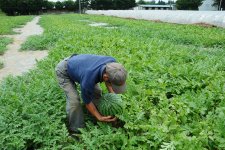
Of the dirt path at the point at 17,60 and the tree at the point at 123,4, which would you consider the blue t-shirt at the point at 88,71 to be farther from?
the tree at the point at 123,4

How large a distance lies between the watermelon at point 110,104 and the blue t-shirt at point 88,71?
0.82 feet

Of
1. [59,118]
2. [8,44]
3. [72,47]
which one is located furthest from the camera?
[8,44]

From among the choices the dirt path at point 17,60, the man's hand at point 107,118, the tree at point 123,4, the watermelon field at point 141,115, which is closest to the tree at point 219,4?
the tree at point 123,4

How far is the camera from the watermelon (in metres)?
4.31

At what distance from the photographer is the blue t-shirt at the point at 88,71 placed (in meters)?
3.92

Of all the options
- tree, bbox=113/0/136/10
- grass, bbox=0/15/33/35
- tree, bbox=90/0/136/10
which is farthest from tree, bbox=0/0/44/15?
grass, bbox=0/15/33/35

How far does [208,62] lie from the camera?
25.1 ft

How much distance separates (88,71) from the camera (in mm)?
3959

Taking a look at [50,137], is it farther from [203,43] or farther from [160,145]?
[203,43]

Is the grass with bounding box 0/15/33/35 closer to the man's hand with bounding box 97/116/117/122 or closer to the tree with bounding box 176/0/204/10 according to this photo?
the man's hand with bounding box 97/116/117/122

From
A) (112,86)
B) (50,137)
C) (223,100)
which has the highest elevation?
(112,86)

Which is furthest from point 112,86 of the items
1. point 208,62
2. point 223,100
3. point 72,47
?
point 72,47

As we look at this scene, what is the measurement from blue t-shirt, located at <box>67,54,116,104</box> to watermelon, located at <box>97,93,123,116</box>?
250mm

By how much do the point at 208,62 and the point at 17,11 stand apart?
217 ft
